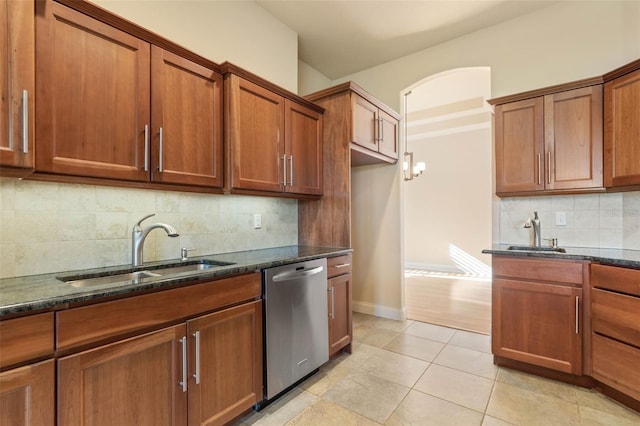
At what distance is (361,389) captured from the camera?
2111 millimetres

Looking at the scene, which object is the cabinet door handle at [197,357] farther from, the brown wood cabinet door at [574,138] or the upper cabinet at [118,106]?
the brown wood cabinet door at [574,138]

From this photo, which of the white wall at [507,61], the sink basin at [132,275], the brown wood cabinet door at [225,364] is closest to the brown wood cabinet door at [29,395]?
the sink basin at [132,275]

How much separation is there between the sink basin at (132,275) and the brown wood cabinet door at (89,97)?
1.74 ft

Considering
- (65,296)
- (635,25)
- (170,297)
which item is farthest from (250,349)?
(635,25)

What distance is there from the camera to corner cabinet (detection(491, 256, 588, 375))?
213 centimetres

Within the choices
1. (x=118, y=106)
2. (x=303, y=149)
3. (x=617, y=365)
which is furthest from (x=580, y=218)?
(x=118, y=106)

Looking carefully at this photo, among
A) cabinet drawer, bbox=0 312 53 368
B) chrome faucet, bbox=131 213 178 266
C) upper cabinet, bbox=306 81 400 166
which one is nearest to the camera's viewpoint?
cabinet drawer, bbox=0 312 53 368

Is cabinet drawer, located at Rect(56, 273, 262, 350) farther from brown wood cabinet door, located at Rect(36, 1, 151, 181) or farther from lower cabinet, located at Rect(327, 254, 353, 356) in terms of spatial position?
lower cabinet, located at Rect(327, 254, 353, 356)

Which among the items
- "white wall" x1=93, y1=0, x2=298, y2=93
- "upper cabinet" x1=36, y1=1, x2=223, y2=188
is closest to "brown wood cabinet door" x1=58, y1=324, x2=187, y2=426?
"upper cabinet" x1=36, y1=1, x2=223, y2=188

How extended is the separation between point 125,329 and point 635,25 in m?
4.05

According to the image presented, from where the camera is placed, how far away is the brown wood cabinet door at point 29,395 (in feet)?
3.24

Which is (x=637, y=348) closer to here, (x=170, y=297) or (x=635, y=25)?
(x=635, y=25)

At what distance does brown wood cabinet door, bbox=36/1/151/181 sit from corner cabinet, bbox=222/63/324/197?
1.77 ft

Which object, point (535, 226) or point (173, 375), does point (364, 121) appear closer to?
point (535, 226)
